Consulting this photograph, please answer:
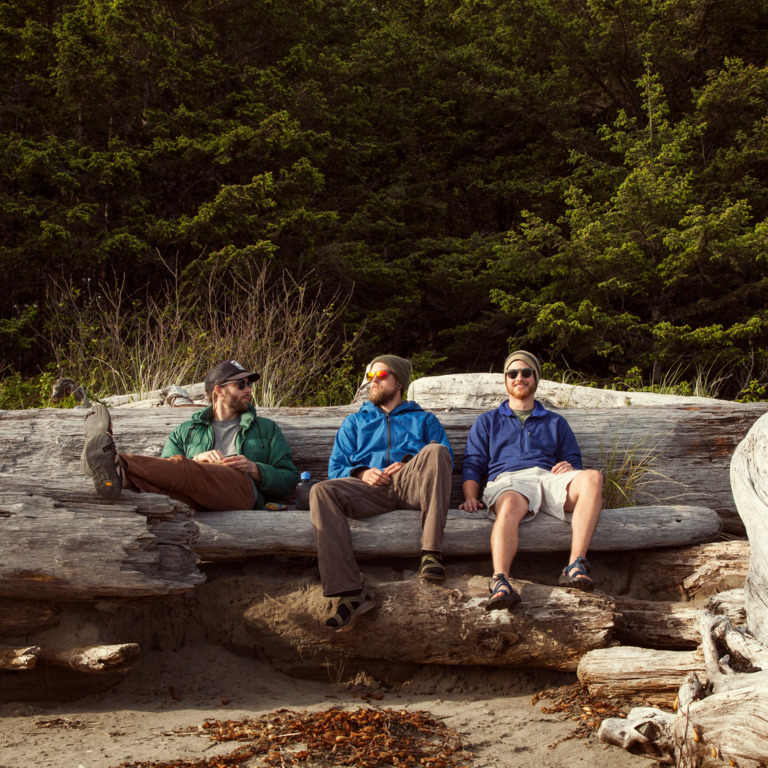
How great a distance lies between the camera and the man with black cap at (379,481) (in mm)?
4012

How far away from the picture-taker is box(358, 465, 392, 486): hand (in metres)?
4.45

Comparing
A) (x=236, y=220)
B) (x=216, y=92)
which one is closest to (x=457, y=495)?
(x=236, y=220)

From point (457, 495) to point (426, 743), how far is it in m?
2.30

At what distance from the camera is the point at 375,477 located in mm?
4449

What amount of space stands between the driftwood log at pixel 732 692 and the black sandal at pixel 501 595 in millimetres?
778

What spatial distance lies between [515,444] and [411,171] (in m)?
10.9

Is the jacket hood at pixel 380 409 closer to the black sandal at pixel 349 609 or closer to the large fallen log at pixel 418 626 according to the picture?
the large fallen log at pixel 418 626

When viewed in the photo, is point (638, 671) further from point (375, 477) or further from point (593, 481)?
point (375, 477)

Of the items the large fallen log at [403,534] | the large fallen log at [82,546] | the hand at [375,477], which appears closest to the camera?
the large fallen log at [82,546]

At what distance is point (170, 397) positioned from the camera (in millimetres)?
6551

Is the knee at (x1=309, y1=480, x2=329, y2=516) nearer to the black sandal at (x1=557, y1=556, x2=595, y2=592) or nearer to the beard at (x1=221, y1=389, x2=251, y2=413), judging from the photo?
the beard at (x1=221, y1=389, x2=251, y2=413)

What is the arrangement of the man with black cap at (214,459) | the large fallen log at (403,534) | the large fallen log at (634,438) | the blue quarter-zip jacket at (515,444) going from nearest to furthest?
the man with black cap at (214,459) < the large fallen log at (403,534) < the blue quarter-zip jacket at (515,444) < the large fallen log at (634,438)

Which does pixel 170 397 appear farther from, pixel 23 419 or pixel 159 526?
pixel 159 526

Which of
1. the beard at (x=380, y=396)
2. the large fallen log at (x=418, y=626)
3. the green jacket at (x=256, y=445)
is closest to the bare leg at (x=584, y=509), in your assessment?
the large fallen log at (x=418, y=626)
